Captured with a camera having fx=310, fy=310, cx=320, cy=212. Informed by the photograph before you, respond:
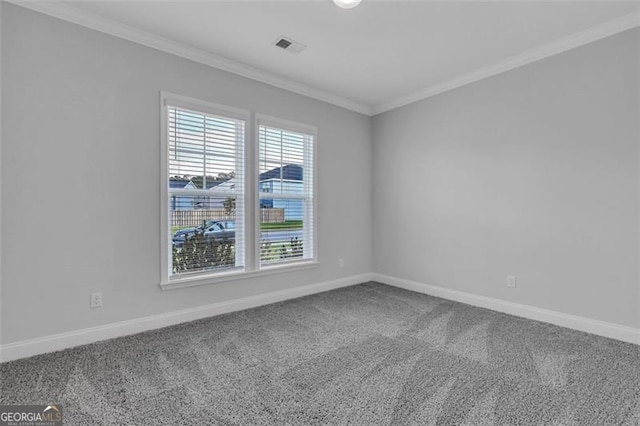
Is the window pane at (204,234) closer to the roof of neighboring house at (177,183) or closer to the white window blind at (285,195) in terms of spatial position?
the roof of neighboring house at (177,183)

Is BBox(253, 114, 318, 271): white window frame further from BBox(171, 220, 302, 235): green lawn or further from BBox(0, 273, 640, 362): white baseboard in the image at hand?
BBox(0, 273, 640, 362): white baseboard

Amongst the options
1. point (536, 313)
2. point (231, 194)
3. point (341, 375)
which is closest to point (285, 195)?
point (231, 194)

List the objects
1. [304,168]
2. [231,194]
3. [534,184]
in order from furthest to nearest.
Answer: [304,168], [231,194], [534,184]

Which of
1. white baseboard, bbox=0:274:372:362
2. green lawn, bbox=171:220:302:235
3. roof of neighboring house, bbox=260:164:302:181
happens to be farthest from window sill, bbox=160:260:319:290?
roof of neighboring house, bbox=260:164:302:181

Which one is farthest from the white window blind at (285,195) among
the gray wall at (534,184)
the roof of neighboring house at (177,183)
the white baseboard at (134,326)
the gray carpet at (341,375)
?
the gray wall at (534,184)

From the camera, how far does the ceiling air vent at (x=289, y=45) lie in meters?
2.87

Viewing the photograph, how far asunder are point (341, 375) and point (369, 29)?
2783mm

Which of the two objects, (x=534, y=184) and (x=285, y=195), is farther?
(x=285, y=195)

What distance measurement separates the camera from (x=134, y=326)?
107 inches

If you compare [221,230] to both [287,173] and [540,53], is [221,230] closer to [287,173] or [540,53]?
[287,173]

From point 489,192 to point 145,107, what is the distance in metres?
3.61

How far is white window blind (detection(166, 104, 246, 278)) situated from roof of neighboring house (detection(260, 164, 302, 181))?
34 centimetres

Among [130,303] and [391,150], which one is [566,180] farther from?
[130,303]

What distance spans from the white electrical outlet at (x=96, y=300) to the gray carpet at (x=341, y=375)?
0.32m
